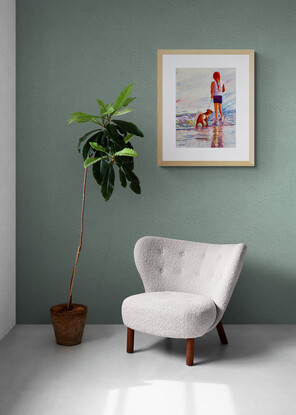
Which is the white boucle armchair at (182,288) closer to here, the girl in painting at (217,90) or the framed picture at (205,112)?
the framed picture at (205,112)

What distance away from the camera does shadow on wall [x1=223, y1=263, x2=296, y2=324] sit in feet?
10.2

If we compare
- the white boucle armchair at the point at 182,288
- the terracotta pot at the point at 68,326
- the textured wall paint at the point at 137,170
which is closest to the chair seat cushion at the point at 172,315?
the white boucle armchair at the point at 182,288

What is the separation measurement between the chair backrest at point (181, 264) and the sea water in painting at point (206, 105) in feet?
2.69

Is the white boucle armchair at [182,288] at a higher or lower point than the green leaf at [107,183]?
lower

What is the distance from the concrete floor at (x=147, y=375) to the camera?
6.09 feet

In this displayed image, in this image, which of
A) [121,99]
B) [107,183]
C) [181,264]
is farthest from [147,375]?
[121,99]

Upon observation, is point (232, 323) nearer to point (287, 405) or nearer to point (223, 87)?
point (287, 405)

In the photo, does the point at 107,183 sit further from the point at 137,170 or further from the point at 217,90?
the point at 217,90

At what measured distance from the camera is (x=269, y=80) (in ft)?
10.1

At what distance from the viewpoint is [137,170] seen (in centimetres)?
309

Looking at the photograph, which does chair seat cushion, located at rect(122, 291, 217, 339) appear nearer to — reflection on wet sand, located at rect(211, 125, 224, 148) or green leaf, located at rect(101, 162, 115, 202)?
green leaf, located at rect(101, 162, 115, 202)

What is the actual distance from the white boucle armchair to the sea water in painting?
2.77ft

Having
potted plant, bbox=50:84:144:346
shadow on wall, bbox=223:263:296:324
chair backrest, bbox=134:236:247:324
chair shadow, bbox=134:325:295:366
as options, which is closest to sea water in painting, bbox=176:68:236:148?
potted plant, bbox=50:84:144:346

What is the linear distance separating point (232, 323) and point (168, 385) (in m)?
1.18
